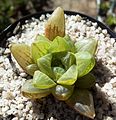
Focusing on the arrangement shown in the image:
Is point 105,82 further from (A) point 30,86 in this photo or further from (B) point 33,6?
(B) point 33,6

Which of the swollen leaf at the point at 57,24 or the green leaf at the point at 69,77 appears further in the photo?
the swollen leaf at the point at 57,24

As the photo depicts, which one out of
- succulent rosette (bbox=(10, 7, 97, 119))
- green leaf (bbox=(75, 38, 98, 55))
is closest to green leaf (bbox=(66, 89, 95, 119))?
succulent rosette (bbox=(10, 7, 97, 119))

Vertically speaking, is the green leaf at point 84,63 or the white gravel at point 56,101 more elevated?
the green leaf at point 84,63

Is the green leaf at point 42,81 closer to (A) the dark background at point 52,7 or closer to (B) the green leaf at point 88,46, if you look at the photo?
(B) the green leaf at point 88,46

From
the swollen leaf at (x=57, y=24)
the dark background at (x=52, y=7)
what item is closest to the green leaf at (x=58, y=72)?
the swollen leaf at (x=57, y=24)

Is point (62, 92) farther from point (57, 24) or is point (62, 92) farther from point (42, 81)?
point (57, 24)

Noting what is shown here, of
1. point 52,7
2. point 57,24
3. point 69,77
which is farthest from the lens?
point 52,7

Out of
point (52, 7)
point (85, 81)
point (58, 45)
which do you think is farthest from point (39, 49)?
point (52, 7)
